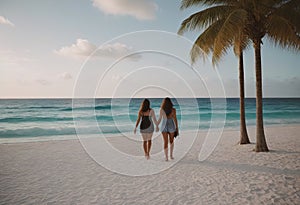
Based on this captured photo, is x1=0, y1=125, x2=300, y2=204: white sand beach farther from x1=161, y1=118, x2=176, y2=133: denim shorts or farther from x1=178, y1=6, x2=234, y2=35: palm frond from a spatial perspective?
x1=178, y1=6, x2=234, y2=35: palm frond

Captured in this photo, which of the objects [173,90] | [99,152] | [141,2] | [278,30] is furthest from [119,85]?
[278,30]

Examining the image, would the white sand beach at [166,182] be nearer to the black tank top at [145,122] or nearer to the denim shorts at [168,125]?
the denim shorts at [168,125]

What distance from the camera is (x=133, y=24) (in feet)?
21.2

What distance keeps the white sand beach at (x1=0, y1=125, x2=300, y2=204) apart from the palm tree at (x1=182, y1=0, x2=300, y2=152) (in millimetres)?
1801

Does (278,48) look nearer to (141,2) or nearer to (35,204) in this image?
(141,2)

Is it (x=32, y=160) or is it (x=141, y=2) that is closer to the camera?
(x=141, y=2)

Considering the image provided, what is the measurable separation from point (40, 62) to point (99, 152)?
5912mm

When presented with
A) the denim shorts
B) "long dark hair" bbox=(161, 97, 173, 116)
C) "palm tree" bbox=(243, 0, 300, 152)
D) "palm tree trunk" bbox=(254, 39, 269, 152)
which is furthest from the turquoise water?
"palm tree" bbox=(243, 0, 300, 152)

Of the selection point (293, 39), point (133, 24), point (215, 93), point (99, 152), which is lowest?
point (99, 152)

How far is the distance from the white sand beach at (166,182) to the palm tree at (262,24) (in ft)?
5.91

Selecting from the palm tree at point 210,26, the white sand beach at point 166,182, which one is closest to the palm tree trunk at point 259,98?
A: the white sand beach at point 166,182

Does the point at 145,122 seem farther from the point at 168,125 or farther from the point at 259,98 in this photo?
the point at 259,98

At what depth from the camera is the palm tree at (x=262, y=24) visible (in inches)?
213

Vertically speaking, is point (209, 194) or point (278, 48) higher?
point (278, 48)
